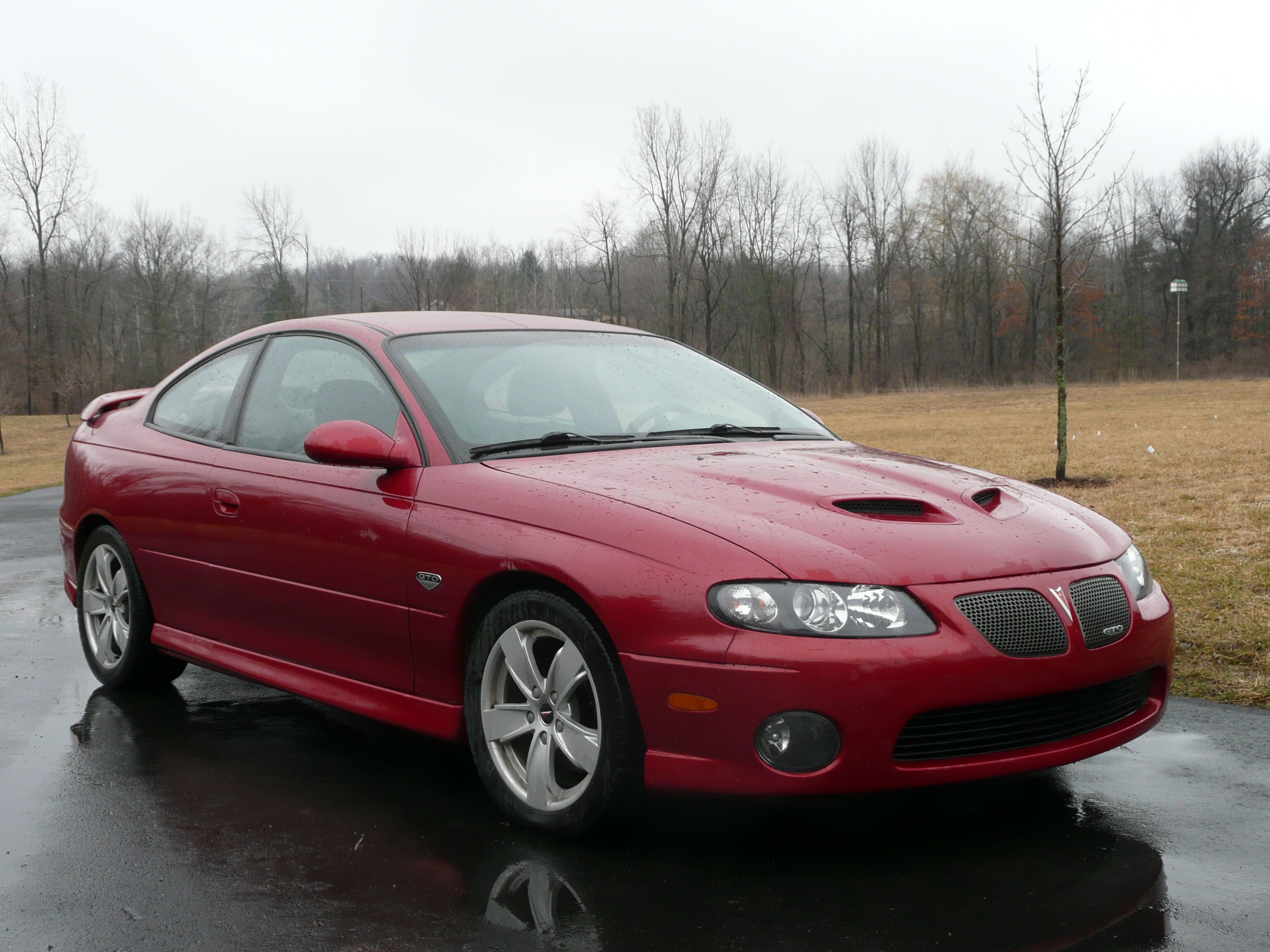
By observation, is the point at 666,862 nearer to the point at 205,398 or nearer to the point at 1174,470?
the point at 205,398

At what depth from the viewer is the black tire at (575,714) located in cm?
308

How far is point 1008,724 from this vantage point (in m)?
3.02

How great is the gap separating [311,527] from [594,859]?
1.53 m

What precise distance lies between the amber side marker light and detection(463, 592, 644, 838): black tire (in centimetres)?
16

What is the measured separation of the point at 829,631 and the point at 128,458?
354cm

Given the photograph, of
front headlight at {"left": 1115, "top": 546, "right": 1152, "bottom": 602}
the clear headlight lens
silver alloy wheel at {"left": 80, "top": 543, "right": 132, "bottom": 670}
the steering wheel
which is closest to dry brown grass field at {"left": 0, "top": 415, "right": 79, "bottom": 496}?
silver alloy wheel at {"left": 80, "top": 543, "right": 132, "bottom": 670}

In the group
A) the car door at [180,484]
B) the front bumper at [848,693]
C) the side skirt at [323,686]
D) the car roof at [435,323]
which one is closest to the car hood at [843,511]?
the front bumper at [848,693]

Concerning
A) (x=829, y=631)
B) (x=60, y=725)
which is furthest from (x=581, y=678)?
(x=60, y=725)

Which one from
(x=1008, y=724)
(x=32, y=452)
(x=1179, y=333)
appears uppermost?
(x=1179, y=333)

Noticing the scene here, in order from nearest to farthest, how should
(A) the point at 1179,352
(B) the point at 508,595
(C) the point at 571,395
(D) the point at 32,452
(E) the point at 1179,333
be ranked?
1. (B) the point at 508,595
2. (C) the point at 571,395
3. (D) the point at 32,452
4. (E) the point at 1179,333
5. (A) the point at 1179,352

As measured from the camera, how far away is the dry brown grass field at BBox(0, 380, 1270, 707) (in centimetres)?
587

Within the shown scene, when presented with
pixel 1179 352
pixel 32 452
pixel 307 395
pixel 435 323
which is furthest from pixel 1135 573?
pixel 1179 352

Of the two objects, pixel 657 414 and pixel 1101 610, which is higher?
pixel 657 414

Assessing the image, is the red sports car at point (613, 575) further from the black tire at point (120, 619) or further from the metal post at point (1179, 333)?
the metal post at point (1179, 333)
